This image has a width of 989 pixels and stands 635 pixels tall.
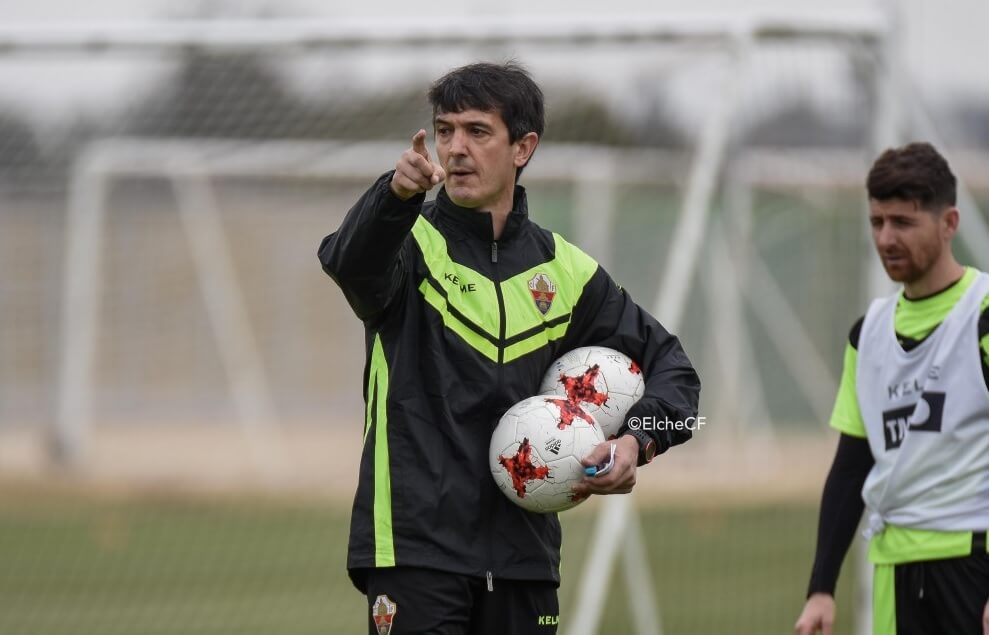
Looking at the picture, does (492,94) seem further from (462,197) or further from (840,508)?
(840,508)

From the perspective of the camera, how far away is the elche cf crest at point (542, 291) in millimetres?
4172

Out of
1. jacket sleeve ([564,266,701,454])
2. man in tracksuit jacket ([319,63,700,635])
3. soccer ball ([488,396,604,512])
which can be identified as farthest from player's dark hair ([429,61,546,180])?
soccer ball ([488,396,604,512])

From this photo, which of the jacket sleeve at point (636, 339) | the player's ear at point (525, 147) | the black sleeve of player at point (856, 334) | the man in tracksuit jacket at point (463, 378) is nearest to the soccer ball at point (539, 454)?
the man in tracksuit jacket at point (463, 378)

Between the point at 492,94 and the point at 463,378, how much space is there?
800 millimetres

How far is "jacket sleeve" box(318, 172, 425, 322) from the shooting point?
146 inches

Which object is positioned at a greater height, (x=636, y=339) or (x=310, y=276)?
(x=310, y=276)

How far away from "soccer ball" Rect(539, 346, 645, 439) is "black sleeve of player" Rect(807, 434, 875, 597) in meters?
0.97

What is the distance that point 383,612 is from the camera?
3.94 metres

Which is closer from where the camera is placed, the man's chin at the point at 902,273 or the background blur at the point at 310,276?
the man's chin at the point at 902,273

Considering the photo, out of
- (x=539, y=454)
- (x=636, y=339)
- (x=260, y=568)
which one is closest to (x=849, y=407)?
(x=636, y=339)

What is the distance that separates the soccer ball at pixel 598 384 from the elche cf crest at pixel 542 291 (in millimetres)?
176

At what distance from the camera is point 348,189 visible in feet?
52.4

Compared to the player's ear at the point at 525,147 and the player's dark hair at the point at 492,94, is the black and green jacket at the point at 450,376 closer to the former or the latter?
the player's ear at the point at 525,147

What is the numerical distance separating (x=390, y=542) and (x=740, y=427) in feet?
44.9
